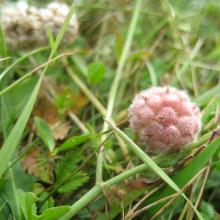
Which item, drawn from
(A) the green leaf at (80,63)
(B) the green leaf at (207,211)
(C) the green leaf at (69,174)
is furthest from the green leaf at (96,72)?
(B) the green leaf at (207,211)

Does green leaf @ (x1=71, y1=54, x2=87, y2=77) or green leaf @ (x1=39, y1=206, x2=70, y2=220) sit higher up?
green leaf @ (x1=71, y1=54, x2=87, y2=77)

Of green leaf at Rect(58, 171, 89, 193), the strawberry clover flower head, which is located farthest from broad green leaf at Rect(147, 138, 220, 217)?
green leaf at Rect(58, 171, 89, 193)

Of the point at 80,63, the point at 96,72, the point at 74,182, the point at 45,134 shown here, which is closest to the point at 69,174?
the point at 74,182

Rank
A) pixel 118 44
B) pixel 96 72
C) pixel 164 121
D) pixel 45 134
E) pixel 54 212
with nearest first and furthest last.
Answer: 1. pixel 54 212
2. pixel 164 121
3. pixel 45 134
4. pixel 96 72
5. pixel 118 44

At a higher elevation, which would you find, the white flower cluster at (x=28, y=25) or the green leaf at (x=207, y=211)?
the white flower cluster at (x=28, y=25)

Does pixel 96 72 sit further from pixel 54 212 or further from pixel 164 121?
pixel 54 212

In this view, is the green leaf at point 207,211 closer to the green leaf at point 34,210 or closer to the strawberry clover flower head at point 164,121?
→ the strawberry clover flower head at point 164,121

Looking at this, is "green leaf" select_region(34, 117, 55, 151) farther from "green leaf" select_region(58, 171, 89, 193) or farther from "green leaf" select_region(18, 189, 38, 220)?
"green leaf" select_region(18, 189, 38, 220)
